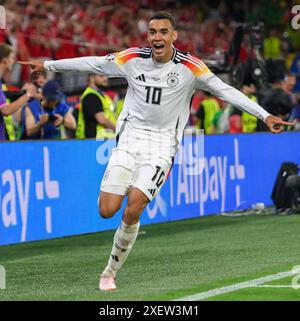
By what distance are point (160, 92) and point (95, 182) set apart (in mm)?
4617

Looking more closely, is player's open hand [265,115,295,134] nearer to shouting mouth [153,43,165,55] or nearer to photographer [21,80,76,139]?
shouting mouth [153,43,165,55]

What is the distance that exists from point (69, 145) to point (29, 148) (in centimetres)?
86

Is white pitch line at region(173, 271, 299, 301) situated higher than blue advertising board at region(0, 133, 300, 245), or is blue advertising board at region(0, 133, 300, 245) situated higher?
blue advertising board at region(0, 133, 300, 245)

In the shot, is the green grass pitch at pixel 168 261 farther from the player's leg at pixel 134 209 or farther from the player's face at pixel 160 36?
the player's face at pixel 160 36

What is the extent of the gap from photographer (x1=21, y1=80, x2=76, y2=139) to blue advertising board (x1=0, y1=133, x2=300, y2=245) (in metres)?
0.66

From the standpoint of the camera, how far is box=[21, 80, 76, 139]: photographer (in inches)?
547

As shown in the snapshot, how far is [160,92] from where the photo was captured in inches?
364

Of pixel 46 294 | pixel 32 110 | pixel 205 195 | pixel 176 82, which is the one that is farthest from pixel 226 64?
pixel 46 294

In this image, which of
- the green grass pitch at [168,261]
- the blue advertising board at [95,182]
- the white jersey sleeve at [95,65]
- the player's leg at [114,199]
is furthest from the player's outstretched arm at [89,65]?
the blue advertising board at [95,182]

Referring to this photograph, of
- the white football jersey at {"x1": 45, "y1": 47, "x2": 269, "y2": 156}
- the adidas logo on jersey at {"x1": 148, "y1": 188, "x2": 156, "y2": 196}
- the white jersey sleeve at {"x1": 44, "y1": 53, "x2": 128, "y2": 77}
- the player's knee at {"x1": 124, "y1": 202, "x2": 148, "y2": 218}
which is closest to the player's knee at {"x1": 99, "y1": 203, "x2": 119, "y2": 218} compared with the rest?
the player's knee at {"x1": 124, "y1": 202, "x2": 148, "y2": 218}

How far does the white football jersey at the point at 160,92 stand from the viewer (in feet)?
30.3

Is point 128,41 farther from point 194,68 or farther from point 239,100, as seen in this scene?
point 239,100

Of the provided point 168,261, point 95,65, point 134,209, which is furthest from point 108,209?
point 168,261
